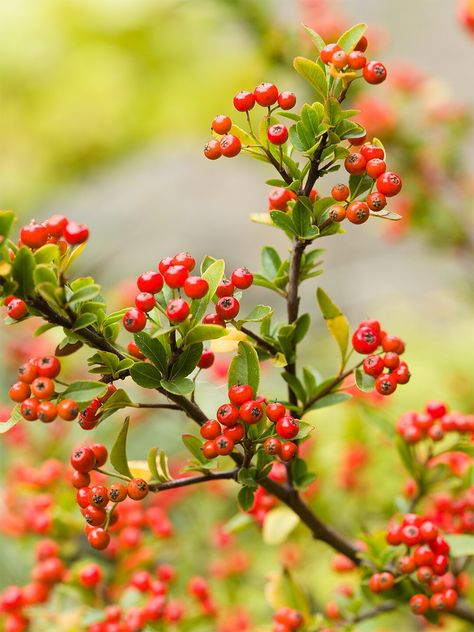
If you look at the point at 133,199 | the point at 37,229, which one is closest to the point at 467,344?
the point at 37,229

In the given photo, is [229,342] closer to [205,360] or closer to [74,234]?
[205,360]

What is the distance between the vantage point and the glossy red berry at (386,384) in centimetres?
80

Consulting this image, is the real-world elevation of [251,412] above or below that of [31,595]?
above

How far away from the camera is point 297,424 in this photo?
2.58ft

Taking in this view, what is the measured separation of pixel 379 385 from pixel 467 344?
7.23 feet

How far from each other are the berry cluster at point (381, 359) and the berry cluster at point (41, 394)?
0.32m

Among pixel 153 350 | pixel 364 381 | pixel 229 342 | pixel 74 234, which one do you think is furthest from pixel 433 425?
pixel 74 234

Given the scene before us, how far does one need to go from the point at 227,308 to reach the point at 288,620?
1.51 feet

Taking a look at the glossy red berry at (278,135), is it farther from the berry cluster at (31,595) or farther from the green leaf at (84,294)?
the berry cluster at (31,595)

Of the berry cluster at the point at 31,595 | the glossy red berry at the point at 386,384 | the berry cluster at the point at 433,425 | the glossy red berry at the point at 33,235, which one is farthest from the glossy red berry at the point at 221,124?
the berry cluster at the point at 31,595

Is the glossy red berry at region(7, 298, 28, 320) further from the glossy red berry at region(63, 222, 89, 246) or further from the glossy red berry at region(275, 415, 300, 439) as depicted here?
the glossy red berry at region(275, 415, 300, 439)

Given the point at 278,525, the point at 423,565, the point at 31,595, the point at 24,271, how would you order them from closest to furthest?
1. the point at 24,271
2. the point at 423,565
3. the point at 278,525
4. the point at 31,595

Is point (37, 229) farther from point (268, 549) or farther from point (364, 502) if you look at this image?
point (268, 549)

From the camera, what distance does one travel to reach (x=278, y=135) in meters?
0.78
